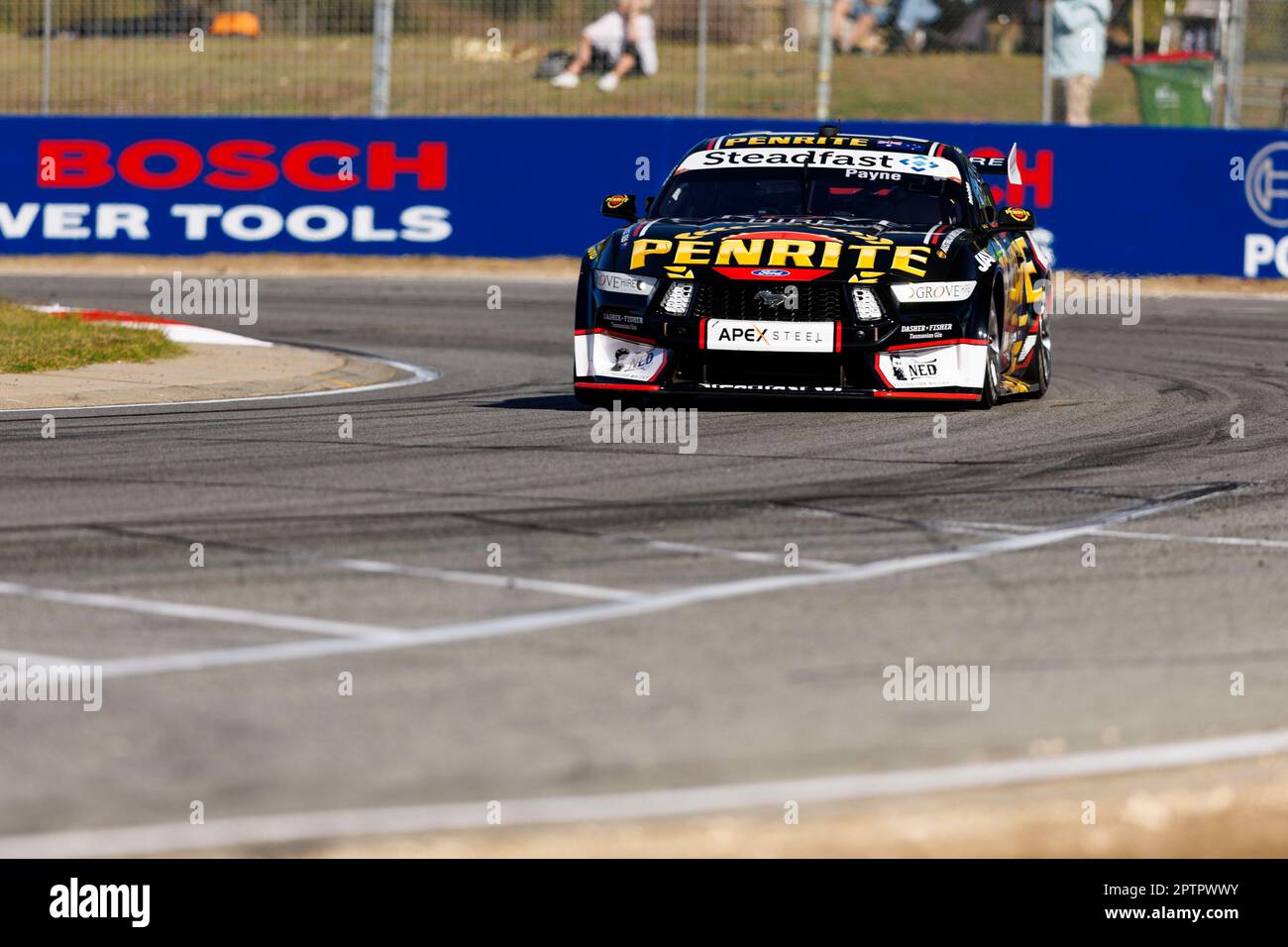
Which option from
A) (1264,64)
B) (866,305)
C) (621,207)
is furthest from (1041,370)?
(1264,64)

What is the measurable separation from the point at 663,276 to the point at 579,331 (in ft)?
2.17

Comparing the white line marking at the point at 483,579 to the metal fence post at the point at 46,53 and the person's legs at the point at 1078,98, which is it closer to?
the metal fence post at the point at 46,53

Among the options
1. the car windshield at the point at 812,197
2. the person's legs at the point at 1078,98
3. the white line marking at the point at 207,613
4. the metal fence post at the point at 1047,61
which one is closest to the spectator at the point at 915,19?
the metal fence post at the point at 1047,61

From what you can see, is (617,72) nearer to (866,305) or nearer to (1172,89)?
(1172,89)

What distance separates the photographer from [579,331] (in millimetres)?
11797

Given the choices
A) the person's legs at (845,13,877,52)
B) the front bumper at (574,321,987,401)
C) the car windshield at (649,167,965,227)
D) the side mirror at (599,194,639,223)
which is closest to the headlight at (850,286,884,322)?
the front bumper at (574,321,987,401)

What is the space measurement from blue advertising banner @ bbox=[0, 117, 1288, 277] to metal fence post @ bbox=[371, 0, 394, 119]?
53cm

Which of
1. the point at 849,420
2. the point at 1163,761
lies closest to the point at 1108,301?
the point at 849,420

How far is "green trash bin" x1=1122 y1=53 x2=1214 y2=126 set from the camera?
86.4ft

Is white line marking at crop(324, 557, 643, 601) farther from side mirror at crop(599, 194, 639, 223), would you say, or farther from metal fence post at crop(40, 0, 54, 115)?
metal fence post at crop(40, 0, 54, 115)

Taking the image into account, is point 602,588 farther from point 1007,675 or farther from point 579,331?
point 579,331

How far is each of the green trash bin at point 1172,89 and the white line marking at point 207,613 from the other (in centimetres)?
2169

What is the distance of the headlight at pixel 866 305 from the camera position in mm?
11273

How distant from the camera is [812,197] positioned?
12656mm
